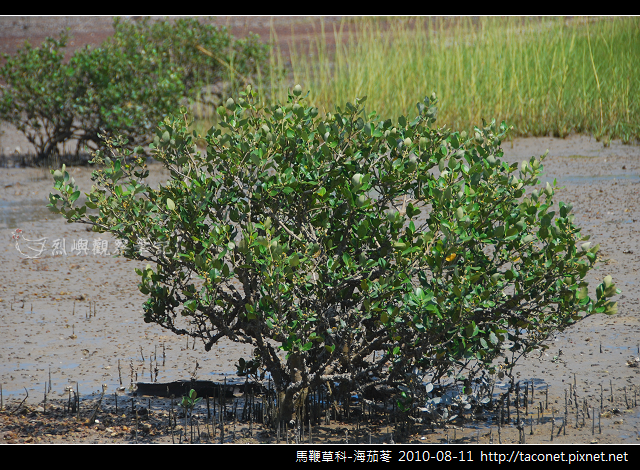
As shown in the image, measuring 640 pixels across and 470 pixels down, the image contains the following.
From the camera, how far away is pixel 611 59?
12.9m

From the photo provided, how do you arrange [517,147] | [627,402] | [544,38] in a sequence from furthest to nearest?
1. [544,38]
2. [517,147]
3. [627,402]

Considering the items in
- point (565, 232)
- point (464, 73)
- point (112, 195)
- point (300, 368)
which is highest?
point (464, 73)

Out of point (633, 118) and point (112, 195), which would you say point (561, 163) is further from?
point (112, 195)

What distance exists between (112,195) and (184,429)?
4.16 feet

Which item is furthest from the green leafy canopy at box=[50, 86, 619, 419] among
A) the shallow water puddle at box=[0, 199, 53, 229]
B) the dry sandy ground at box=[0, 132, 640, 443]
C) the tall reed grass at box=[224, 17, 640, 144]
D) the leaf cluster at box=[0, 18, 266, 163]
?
the tall reed grass at box=[224, 17, 640, 144]

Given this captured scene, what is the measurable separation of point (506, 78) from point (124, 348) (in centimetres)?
929

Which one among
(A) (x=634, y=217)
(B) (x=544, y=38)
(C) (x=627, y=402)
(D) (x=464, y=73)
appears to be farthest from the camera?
(B) (x=544, y=38)

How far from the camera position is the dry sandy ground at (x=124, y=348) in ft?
12.4

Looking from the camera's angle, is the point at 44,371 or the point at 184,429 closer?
the point at 184,429

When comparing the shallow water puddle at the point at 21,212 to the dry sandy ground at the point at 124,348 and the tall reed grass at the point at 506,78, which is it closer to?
the dry sandy ground at the point at 124,348

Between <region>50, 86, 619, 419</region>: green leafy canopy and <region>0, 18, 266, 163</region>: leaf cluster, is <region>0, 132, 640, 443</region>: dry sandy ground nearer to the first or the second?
<region>50, 86, 619, 419</region>: green leafy canopy

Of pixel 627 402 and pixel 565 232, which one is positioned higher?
pixel 565 232

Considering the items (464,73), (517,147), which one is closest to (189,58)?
(464,73)

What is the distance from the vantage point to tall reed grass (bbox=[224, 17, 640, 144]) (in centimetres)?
1191
